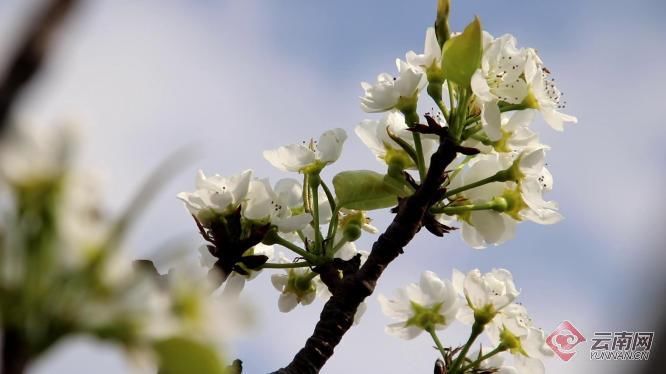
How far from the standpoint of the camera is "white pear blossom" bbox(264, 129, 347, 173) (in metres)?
1.81

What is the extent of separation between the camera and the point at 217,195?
1627 mm

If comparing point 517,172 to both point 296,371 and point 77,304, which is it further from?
point 77,304

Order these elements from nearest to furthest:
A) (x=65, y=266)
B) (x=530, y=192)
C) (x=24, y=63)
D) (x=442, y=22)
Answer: (x=24, y=63)
(x=65, y=266)
(x=442, y=22)
(x=530, y=192)

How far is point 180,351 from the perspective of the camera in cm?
64

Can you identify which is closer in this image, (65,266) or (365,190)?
(65,266)

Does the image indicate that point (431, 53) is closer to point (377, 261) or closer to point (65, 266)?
point (377, 261)

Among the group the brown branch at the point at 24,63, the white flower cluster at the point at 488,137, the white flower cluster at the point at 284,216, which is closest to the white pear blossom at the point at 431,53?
the white flower cluster at the point at 488,137

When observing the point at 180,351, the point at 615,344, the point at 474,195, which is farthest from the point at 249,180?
the point at 615,344

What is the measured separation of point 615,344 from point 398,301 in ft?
2.71

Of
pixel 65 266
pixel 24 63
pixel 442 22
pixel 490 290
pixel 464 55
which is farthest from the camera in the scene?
pixel 490 290

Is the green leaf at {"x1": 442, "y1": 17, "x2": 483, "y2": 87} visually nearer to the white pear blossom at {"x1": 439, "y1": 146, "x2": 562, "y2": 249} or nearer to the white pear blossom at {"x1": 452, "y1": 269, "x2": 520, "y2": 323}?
the white pear blossom at {"x1": 439, "y1": 146, "x2": 562, "y2": 249}

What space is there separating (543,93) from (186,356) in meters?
1.26

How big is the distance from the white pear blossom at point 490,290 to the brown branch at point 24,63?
5.01 ft

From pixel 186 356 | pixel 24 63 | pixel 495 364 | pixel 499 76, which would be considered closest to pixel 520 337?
pixel 495 364
